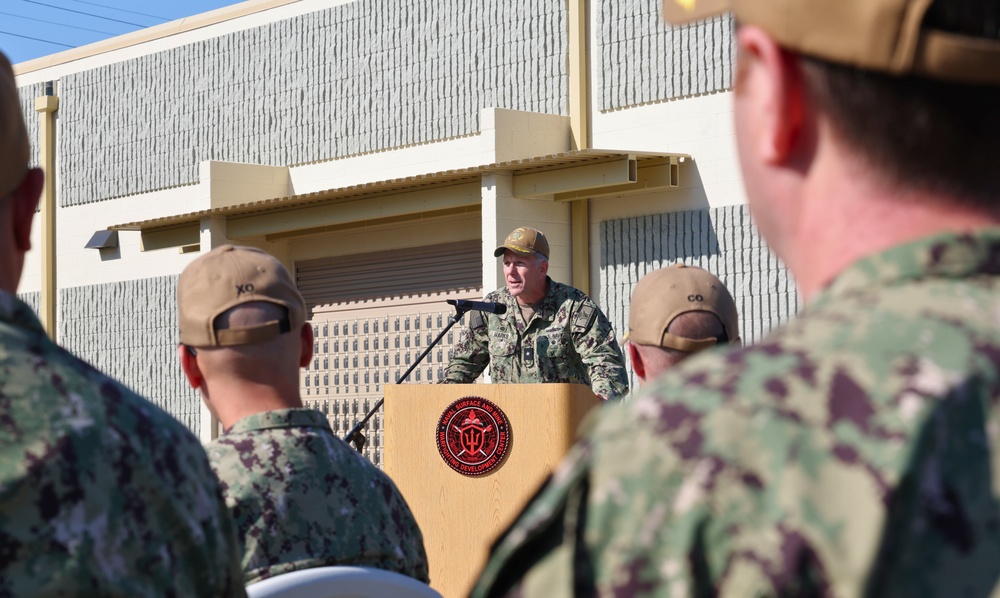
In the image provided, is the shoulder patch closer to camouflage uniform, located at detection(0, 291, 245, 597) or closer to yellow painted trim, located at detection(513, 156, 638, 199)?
yellow painted trim, located at detection(513, 156, 638, 199)

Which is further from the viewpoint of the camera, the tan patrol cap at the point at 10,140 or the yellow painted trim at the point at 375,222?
the yellow painted trim at the point at 375,222

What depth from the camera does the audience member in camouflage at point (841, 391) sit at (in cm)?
94

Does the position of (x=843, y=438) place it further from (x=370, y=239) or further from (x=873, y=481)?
(x=370, y=239)

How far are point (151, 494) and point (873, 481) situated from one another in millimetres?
1001

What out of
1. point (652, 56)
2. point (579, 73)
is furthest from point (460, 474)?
point (579, 73)

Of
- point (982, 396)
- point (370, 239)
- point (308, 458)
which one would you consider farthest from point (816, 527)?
point (370, 239)

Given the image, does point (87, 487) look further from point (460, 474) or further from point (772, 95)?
point (460, 474)

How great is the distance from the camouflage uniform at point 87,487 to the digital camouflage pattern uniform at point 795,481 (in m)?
0.74

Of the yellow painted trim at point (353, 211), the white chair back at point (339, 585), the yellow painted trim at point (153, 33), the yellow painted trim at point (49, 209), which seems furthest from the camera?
the yellow painted trim at point (49, 209)

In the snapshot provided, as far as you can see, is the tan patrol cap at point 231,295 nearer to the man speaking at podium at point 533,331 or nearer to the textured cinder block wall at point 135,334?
the man speaking at podium at point 533,331

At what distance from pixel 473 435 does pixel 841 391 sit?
5650mm

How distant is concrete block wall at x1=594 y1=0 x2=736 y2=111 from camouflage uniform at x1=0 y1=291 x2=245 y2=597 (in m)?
11.4

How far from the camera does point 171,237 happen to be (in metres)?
17.1

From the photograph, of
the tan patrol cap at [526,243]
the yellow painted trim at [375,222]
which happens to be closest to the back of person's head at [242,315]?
the tan patrol cap at [526,243]
